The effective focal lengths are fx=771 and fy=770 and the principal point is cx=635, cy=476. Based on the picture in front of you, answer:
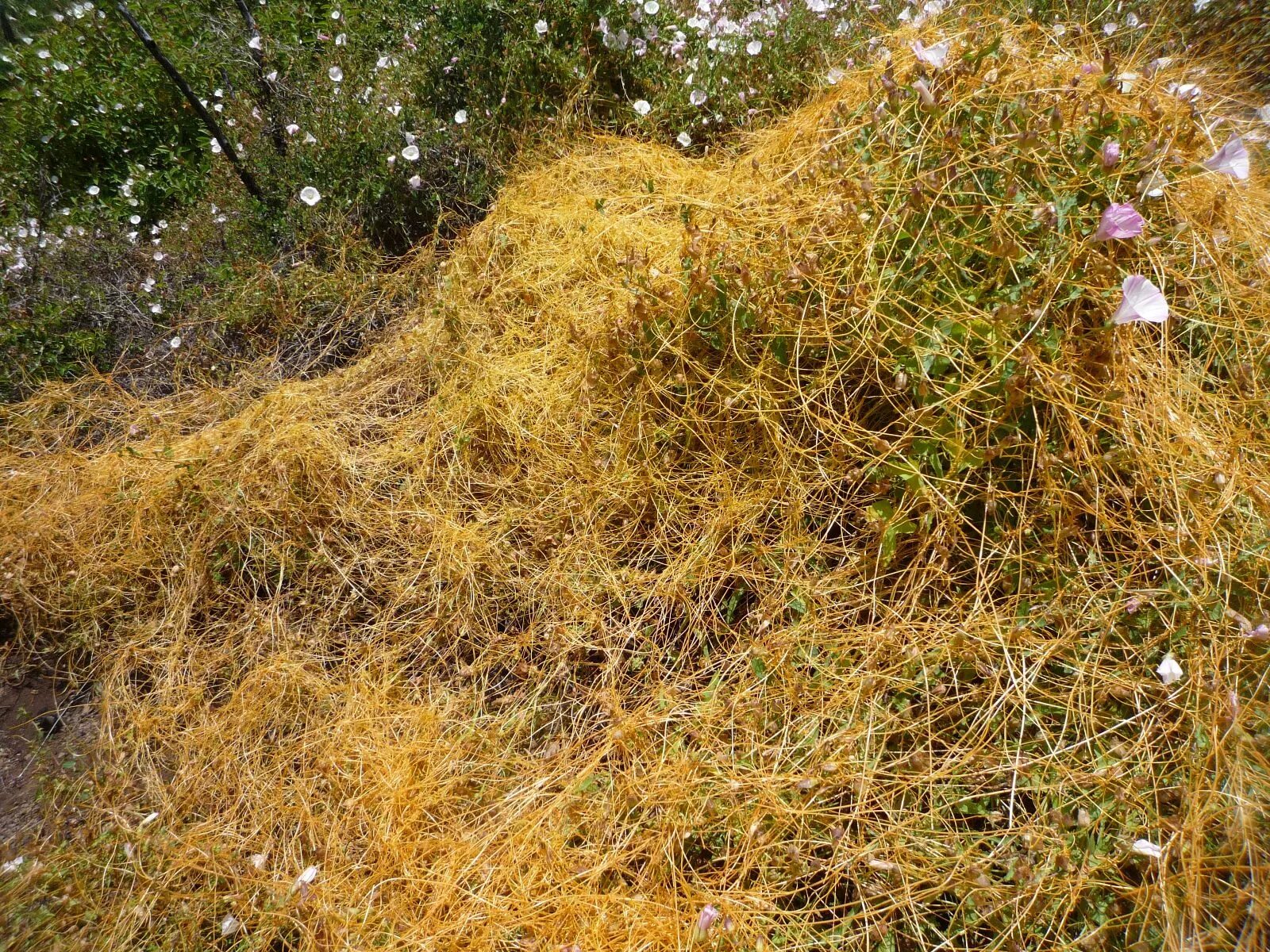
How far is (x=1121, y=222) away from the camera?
2.11m

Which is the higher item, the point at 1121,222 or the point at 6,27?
the point at 6,27

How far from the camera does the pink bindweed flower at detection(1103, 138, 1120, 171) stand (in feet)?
7.34

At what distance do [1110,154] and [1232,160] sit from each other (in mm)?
364

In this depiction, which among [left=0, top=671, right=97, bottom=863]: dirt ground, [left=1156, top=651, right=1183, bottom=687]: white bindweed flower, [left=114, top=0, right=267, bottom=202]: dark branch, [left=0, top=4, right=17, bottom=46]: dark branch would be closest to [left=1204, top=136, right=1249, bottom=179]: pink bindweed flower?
[left=1156, top=651, right=1183, bottom=687]: white bindweed flower

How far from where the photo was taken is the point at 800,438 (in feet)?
8.24

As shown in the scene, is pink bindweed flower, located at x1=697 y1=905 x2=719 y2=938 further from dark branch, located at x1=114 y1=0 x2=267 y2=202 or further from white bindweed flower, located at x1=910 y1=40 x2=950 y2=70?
dark branch, located at x1=114 y1=0 x2=267 y2=202

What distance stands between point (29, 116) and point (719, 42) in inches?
160

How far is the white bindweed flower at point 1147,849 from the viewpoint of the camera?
1597 mm

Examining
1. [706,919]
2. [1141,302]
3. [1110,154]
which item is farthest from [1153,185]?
[706,919]

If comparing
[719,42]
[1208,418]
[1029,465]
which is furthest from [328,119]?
[1208,418]

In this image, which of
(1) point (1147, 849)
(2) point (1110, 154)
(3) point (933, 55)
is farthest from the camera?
(3) point (933, 55)

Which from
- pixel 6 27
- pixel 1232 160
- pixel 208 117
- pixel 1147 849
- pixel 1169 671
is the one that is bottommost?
pixel 1147 849

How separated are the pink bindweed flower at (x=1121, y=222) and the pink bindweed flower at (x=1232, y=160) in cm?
39

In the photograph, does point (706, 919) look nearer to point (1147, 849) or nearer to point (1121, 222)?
point (1147, 849)
